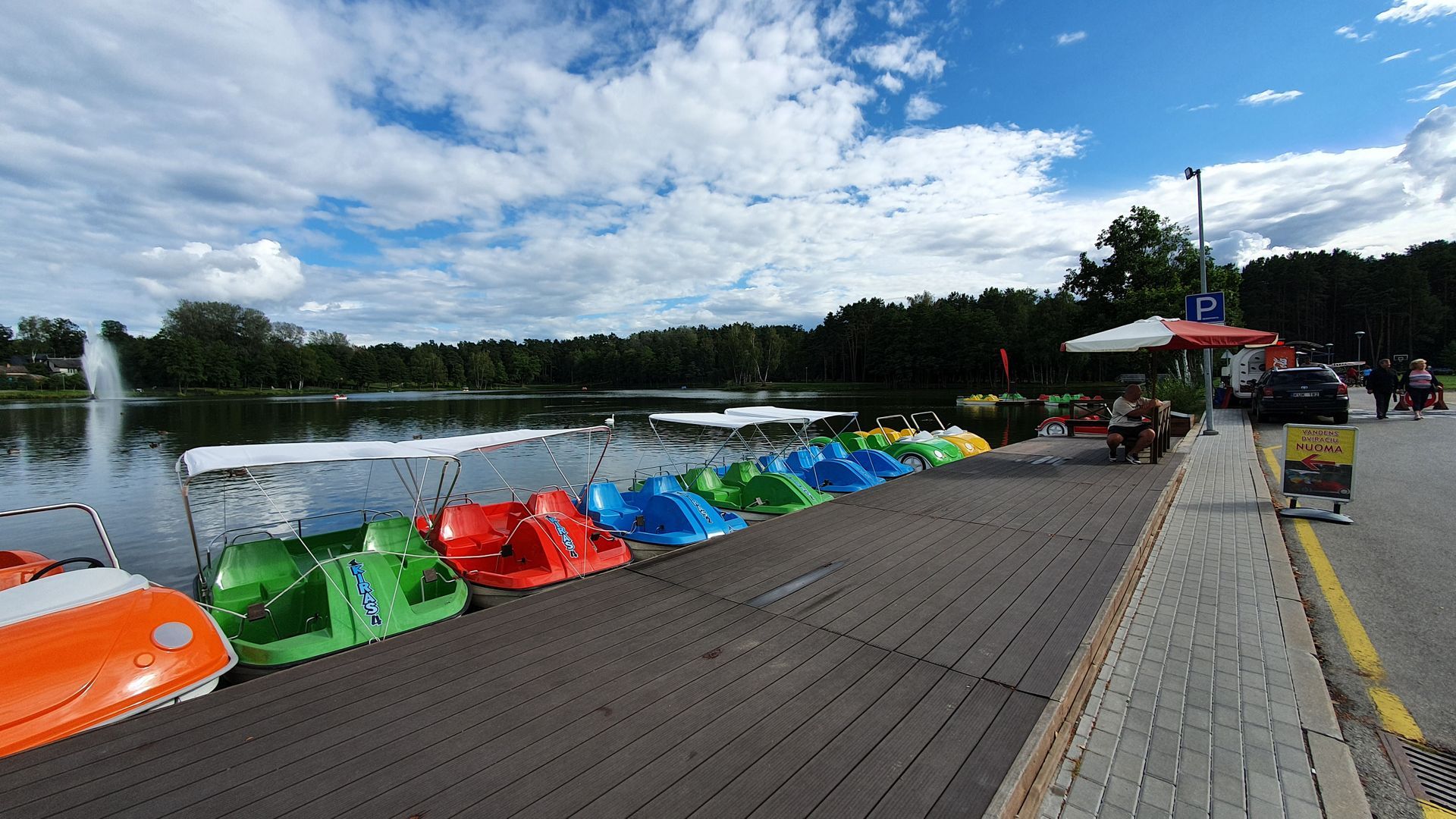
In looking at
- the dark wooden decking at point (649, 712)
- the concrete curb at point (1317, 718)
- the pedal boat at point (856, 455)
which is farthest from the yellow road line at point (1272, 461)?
the dark wooden decking at point (649, 712)

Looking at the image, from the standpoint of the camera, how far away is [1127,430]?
9820mm

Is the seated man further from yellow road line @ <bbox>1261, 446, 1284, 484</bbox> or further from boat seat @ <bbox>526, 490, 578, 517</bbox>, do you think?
boat seat @ <bbox>526, 490, 578, 517</bbox>

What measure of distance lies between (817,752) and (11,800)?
3.24 meters

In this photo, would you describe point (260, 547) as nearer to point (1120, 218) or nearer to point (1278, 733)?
point (1278, 733)

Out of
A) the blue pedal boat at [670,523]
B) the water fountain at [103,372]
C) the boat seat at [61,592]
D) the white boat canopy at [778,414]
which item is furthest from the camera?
the water fountain at [103,372]

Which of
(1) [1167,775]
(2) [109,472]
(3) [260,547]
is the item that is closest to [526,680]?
(1) [1167,775]

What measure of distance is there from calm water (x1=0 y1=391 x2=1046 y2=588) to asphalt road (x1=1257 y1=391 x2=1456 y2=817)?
8.60m

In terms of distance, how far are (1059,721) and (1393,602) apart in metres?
4.04

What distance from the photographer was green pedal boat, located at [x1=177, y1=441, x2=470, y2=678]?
5.18 metres

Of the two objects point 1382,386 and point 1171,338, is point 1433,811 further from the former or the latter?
point 1382,386

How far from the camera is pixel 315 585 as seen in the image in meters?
6.09

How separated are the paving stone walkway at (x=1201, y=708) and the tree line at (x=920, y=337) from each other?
985 inches

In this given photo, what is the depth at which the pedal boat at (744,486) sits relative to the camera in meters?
9.37

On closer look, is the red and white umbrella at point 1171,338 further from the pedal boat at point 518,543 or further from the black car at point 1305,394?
the pedal boat at point 518,543
